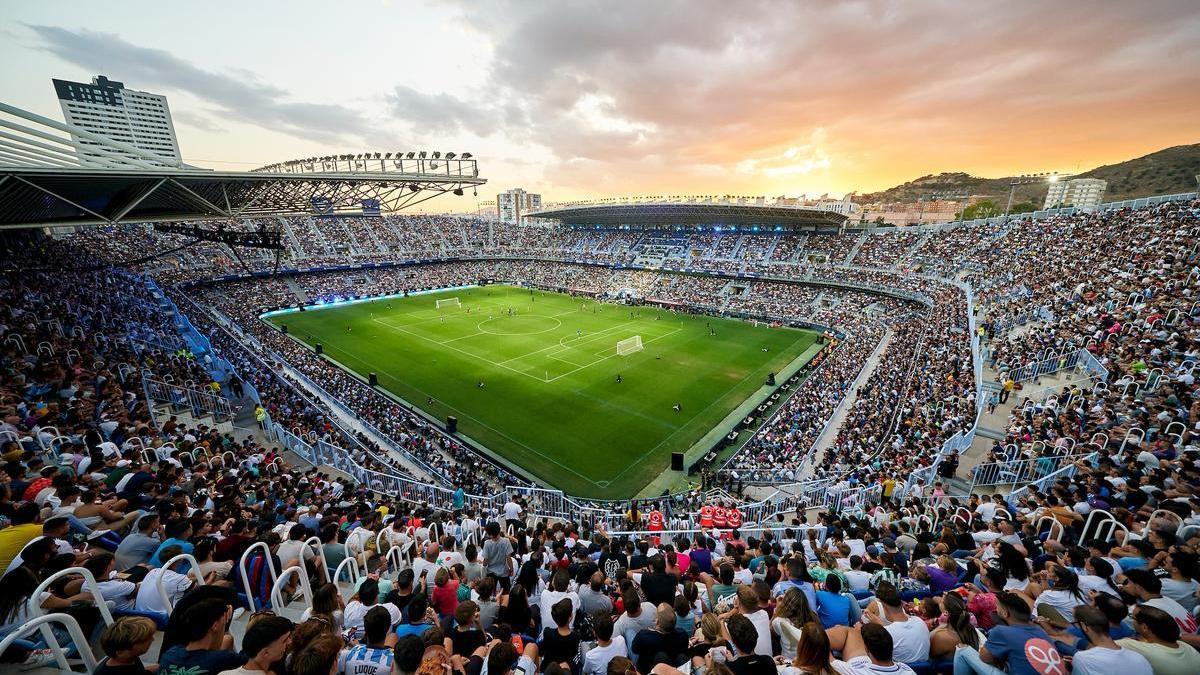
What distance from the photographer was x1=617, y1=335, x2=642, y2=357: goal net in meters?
37.6

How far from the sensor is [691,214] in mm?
66500

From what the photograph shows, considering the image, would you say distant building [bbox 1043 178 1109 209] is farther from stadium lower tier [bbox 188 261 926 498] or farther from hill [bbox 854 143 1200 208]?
stadium lower tier [bbox 188 261 926 498]

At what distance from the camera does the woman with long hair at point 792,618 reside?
4.34 metres

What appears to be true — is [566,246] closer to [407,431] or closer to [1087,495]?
[407,431]

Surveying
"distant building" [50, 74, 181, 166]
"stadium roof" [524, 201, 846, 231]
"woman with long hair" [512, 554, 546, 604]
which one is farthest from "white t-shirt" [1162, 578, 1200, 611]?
"distant building" [50, 74, 181, 166]

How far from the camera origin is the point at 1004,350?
19766 mm

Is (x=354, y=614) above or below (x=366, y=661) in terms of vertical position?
below

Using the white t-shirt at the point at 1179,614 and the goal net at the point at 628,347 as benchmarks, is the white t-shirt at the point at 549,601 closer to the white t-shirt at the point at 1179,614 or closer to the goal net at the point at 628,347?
the white t-shirt at the point at 1179,614

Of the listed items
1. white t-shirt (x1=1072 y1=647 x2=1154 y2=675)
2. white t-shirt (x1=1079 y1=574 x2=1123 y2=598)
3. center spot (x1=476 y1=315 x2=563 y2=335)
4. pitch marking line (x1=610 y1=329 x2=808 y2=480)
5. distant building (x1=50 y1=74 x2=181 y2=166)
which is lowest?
pitch marking line (x1=610 y1=329 x2=808 y2=480)

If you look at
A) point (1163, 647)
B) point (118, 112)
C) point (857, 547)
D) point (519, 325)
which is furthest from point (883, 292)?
point (118, 112)

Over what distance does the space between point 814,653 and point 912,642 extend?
1.61 metres

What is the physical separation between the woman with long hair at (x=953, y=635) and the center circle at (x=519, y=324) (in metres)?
41.1

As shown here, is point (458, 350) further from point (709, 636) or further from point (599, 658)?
point (709, 636)

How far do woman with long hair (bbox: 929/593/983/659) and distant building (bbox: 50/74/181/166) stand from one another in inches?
7872
